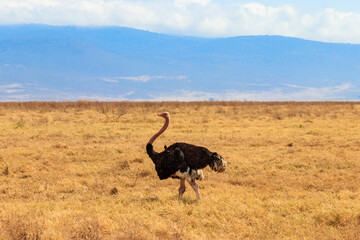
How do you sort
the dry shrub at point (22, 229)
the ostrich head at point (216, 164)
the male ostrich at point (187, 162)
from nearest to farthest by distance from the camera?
the dry shrub at point (22, 229) < the male ostrich at point (187, 162) < the ostrich head at point (216, 164)

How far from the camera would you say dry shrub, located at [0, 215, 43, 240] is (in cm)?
663

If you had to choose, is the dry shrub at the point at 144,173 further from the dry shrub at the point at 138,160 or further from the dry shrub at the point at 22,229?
the dry shrub at the point at 22,229

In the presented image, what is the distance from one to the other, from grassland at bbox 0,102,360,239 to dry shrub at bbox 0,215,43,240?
17mm

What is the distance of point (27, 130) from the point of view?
2258 centimetres

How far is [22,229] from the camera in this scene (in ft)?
22.2

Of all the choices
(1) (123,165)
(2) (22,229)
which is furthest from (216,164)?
(1) (123,165)

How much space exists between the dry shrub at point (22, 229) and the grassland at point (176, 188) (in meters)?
0.02

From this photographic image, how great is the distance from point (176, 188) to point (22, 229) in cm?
467

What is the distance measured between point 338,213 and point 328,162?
5.92 metres

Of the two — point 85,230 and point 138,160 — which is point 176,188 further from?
point 85,230

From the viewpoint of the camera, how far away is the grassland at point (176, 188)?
23.8ft

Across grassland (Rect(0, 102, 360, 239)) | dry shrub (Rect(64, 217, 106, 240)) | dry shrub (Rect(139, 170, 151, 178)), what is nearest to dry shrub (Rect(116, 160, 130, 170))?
grassland (Rect(0, 102, 360, 239))

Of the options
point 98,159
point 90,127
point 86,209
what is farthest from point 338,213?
point 90,127

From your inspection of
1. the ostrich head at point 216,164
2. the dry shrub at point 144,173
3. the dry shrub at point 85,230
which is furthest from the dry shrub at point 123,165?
the dry shrub at point 85,230
